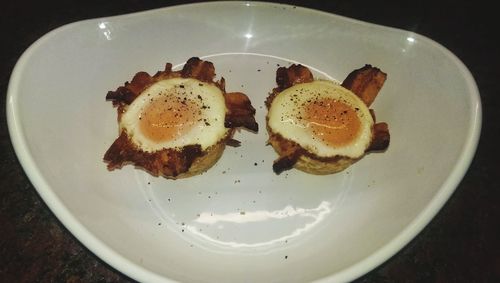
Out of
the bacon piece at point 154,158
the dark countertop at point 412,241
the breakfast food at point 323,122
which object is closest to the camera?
the dark countertop at point 412,241

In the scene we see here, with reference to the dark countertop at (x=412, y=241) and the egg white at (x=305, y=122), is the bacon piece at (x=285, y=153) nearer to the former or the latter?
the egg white at (x=305, y=122)

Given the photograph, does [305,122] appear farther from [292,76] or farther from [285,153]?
[292,76]

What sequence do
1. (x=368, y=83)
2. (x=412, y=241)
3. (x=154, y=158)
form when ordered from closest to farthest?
1. (x=412, y=241)
2. (x=154, y=158)
3. (x=368, y=83)

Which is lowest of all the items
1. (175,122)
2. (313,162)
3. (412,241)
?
(412,241)

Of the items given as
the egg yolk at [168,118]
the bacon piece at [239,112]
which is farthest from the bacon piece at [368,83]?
the egg yolk at [168,118]

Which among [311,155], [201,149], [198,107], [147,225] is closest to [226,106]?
[198,107]

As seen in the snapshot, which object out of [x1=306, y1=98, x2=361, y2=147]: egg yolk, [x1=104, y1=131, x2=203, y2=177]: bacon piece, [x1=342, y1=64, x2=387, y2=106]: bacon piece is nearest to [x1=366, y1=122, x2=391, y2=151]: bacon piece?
[x1=306, y1=98, x2=361, y2=147]: egg yolk

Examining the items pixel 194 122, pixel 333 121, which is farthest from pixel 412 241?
pixel 194 122
